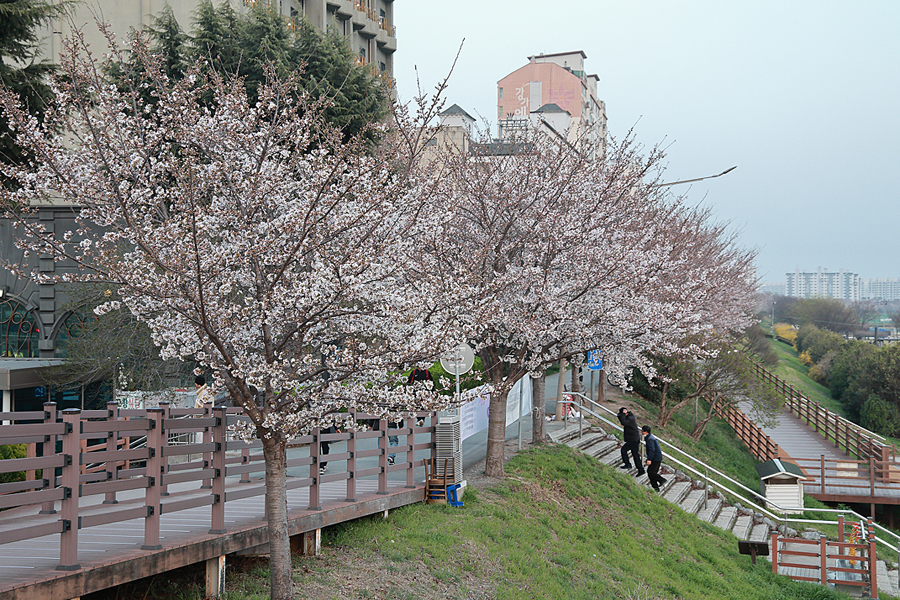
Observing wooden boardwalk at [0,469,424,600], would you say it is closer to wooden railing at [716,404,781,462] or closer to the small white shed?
the small white shed

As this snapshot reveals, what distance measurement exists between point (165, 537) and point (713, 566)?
35.1 ft

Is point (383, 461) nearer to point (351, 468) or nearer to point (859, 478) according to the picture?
point (351, 468)

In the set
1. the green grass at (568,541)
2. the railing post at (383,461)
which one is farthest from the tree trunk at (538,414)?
the railing post at (383,461)

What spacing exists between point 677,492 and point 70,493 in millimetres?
16064

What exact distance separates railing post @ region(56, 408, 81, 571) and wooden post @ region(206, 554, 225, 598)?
1590 mm

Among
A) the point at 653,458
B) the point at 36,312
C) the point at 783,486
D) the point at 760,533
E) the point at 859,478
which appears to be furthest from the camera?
the point at 859,478

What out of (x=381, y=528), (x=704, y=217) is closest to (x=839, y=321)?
(x=704, y=217)

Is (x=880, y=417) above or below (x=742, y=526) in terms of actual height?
below

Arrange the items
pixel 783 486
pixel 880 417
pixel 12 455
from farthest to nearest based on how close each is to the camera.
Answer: pixel 880 417 < pixel 783 486 < pixel 12 455

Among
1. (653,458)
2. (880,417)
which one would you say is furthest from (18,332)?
(880,417)

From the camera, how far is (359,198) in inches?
306

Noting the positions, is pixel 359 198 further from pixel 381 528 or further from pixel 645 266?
pixel 645 266

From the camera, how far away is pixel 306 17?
87.1ft

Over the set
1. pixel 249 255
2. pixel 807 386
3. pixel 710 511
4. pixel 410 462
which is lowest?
pixel 807 386
